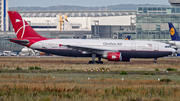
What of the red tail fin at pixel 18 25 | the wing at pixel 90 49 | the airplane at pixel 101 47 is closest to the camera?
the wing at pixel 90 49

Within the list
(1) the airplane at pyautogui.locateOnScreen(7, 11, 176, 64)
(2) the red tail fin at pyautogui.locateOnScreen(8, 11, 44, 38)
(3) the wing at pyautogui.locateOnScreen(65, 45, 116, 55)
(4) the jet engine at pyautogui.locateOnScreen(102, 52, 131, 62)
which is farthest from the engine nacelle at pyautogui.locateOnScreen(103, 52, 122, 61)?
(2) the red tail fin at pyautogui.locateOnScreen(8, 11, 44, 38)

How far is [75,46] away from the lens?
49469 millimetres

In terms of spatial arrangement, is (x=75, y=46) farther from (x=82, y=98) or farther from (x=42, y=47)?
(x=82, y=98)

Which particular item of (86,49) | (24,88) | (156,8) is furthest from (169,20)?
(24,88)

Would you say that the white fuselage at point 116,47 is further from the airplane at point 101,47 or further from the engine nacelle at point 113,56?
the engine nacelle at point 113,56

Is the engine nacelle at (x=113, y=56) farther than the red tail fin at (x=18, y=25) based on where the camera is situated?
No

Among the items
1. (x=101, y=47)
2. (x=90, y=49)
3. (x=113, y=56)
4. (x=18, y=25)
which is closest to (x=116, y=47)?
(x=101, y=47)

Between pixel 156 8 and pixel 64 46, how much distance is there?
3588 inches

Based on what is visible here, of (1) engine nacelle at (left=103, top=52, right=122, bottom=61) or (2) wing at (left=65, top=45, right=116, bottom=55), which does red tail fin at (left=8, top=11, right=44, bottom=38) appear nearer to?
(2) wing at (left=65, top=45, right=116, bottom=55)

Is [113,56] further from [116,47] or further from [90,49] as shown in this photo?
[90,49]

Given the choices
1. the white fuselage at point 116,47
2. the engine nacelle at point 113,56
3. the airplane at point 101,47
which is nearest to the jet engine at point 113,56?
the engine nacelle at point 113,56

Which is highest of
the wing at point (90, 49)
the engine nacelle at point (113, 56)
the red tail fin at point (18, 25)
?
the red tail fin at point (18, 25)

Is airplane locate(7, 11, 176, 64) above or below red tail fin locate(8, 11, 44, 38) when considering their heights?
below

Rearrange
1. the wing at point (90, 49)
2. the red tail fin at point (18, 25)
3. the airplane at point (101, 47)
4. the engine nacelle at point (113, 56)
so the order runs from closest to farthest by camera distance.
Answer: the engine nacelle at point (113, 56), the wing at point (90, 49), the airplane at point (101, 47), the red tail fin at point (18, 25)
